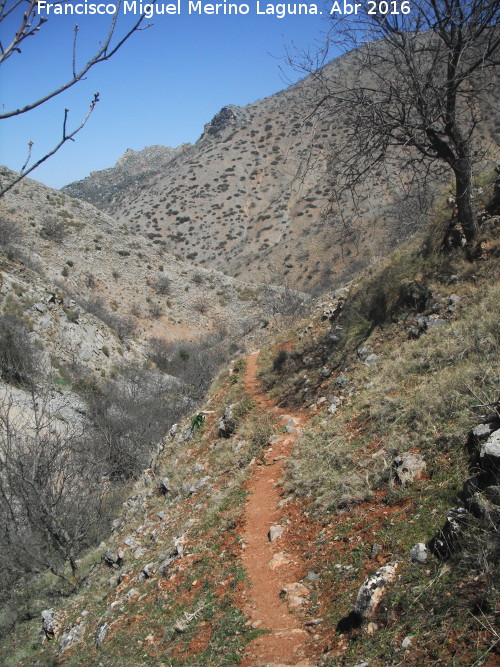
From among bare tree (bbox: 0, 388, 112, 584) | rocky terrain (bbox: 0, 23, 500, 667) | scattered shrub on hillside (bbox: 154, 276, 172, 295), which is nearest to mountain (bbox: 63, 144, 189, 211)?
scattered shrub on hillside (bbox: 154, 276, 172, 295)

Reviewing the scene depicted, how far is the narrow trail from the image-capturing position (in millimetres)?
2994

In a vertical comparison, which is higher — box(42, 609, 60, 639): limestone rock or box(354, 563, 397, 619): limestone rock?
box(354, 563, 397, 619): limestone rock

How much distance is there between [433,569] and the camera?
9.14 feet

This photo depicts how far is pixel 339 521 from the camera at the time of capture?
13.3ft

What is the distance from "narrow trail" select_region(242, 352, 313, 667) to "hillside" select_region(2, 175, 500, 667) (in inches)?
0.7

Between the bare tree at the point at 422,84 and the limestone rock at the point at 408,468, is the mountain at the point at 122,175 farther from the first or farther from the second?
the limestone rock at the point at 408,468

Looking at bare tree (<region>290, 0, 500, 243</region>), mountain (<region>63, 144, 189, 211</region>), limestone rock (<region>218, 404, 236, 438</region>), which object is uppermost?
mountain (<region>63, 144, 189, 211</region>)

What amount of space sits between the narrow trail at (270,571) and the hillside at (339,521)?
0.7 inches

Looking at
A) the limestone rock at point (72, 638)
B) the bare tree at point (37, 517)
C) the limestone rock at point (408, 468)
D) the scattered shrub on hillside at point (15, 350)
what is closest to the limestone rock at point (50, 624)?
the limestone rock at point (72, 638)

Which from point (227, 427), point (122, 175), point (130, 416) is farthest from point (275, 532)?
point (122, 175)

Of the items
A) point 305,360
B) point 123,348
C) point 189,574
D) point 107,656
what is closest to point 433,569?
point 189,574

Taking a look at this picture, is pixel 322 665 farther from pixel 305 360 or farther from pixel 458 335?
pixel 305 360

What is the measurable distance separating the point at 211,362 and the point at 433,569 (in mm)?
19190

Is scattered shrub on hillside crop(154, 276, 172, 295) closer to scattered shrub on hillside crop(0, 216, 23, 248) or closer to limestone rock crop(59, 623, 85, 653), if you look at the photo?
scattered shrub on hillside crop(0, 216, 23, 248)
